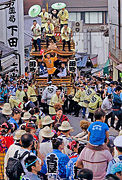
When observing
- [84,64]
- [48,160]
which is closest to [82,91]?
[48,160]

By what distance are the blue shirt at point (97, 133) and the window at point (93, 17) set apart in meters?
60.6

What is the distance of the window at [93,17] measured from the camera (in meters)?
68.6

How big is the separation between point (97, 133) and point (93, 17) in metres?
61.3

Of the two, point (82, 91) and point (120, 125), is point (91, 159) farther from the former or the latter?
point (82, 91)

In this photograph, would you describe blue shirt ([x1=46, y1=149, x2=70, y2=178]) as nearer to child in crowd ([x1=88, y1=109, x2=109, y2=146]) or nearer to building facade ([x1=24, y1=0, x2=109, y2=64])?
child in crowd ([x1=88, y1=109, x2=109, y2=146])

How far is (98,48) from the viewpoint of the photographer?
60.5 metres

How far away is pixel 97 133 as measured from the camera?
27.8ft

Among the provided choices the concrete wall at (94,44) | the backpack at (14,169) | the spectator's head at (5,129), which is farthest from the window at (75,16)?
the backpack at (14,169)

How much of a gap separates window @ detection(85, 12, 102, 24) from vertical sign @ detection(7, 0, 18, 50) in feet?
123

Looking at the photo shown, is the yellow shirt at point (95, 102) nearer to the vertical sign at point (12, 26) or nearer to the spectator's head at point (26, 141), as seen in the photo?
the spectator's head at point (26, 141)

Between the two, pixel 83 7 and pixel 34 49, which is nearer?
pixel 34 49

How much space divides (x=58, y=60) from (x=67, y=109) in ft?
14.2

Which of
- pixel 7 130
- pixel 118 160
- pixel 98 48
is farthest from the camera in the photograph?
pixel 98 48

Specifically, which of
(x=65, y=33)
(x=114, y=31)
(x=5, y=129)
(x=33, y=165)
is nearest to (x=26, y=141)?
(x=33, y=165)
